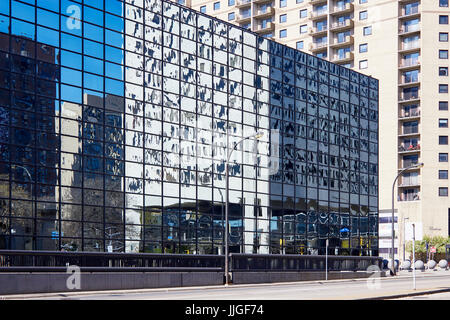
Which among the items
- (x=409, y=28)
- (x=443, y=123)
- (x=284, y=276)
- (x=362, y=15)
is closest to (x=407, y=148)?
(x=443, y=123)

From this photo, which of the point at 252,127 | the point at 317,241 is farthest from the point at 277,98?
the point at 317,241

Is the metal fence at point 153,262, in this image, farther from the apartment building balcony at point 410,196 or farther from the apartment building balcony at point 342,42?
the apartment building balcony at point 342,42

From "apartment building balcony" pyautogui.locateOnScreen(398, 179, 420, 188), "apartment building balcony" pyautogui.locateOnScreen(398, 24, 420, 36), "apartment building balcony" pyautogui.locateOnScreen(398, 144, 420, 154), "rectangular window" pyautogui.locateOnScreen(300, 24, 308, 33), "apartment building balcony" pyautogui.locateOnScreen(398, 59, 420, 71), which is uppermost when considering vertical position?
"rectangular window" pyautogui.locateOnScreen(300, 24, 308, 33)

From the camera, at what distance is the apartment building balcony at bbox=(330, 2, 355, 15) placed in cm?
10253

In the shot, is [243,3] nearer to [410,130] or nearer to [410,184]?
[410,130]

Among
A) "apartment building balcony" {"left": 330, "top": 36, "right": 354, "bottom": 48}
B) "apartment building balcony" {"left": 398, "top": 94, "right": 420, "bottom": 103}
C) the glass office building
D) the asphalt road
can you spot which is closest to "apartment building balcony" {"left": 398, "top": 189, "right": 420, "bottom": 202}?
"apartment building balcony" {"left": 398, "top": 94, "right": 420, "bottom": 103}

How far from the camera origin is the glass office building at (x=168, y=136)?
3722 cm

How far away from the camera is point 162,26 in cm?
4584

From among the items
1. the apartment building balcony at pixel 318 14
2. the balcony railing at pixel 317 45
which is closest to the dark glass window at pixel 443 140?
the balcony railing at pixel 317 45

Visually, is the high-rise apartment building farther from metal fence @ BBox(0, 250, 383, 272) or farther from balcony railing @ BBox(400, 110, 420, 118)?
metal fence @ BBox(0, 250, 383, 272)

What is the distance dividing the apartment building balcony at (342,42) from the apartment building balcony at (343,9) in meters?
3.90

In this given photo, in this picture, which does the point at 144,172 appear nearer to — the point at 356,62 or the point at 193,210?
the point at 193,210

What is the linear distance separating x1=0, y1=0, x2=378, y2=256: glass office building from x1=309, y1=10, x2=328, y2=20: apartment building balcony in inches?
1693
